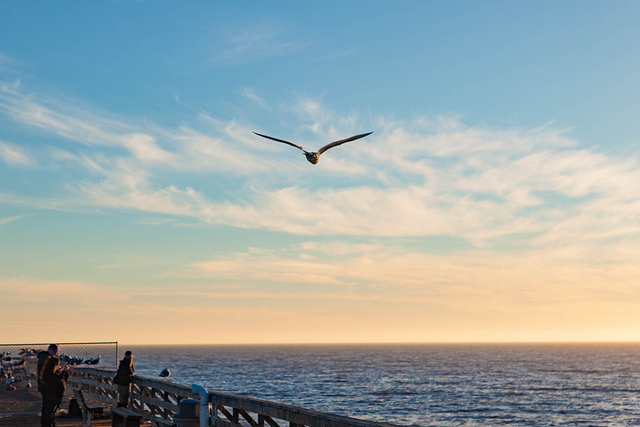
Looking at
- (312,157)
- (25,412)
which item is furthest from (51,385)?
(312,157)

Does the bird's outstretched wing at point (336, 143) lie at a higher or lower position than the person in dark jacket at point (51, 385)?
higher

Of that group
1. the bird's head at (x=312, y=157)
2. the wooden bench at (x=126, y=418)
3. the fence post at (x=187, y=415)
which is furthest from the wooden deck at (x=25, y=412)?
the bird's head at (x=312, y=157)

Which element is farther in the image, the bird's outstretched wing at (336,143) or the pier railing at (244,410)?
the bird's outstretched wing at (336,143)

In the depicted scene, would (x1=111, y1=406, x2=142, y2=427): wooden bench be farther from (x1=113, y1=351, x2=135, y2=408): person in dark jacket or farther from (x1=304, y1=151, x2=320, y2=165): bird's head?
(x1=304, y1=151, x2=320, y2=165): bird's head

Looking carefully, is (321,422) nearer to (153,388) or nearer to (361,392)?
(153,388)

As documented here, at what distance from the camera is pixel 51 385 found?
1495cm

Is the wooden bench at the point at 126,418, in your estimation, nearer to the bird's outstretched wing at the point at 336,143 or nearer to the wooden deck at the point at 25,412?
the wooden deck at the point at 25,412

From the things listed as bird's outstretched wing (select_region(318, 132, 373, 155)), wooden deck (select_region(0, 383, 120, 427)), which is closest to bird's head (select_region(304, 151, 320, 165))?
bird's outstretched wing (select_region(318, 132, 373, 155))

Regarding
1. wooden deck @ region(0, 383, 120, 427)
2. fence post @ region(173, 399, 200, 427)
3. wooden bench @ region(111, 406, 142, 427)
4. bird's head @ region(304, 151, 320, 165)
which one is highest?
bird's head @ region(304, 151, 320, 165)

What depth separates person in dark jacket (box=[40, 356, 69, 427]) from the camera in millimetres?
14906

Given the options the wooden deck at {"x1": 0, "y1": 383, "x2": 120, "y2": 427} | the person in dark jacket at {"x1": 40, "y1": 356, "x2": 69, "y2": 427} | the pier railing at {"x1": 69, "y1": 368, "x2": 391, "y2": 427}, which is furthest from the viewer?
the wooden deck at {"x1": 0, "y1": 383, "x2": 120, "y2": 427}

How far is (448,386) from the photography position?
8044 cm

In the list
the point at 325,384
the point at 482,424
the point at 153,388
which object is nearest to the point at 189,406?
the point at 153,388

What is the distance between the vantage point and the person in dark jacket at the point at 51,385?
48.9ft
